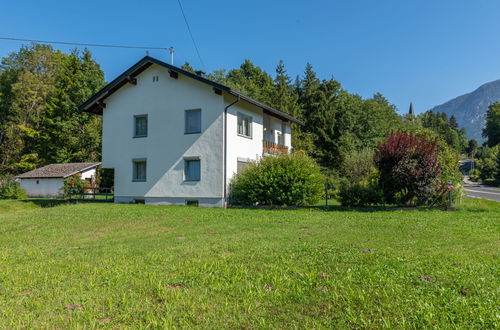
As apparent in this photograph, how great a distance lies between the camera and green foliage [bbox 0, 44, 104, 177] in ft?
139

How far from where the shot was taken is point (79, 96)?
140 feet

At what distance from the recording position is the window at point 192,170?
19.4 metres

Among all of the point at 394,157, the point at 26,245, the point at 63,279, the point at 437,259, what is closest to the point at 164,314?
the point at 63,279

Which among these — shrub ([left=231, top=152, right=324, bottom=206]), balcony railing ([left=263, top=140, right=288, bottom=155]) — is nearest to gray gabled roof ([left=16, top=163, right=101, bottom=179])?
balcony railing ([left=263, top=140, right=288, bottom=155])

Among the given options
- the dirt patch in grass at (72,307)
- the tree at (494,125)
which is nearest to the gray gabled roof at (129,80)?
the dirt patch in grass at (72,307)

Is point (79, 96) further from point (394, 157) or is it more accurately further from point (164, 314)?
point (164, 314)

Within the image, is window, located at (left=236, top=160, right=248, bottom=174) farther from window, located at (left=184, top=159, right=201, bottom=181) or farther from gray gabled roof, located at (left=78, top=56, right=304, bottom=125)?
gray gabled roof, located at (left=78, top=56, right=304, bottom=125)

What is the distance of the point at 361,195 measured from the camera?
51.0ft

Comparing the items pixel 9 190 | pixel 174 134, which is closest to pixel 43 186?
pixel 9 190

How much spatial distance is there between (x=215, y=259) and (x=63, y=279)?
7.96ft

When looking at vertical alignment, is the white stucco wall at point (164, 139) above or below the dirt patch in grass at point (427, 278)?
above

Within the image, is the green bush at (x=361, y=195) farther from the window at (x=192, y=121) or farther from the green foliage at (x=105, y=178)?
the green foliage at (x=105, y=178)

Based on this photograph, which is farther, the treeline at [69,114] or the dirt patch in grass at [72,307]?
the treeline at [69,114]

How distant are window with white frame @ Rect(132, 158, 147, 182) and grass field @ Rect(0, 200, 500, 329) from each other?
11.1m
